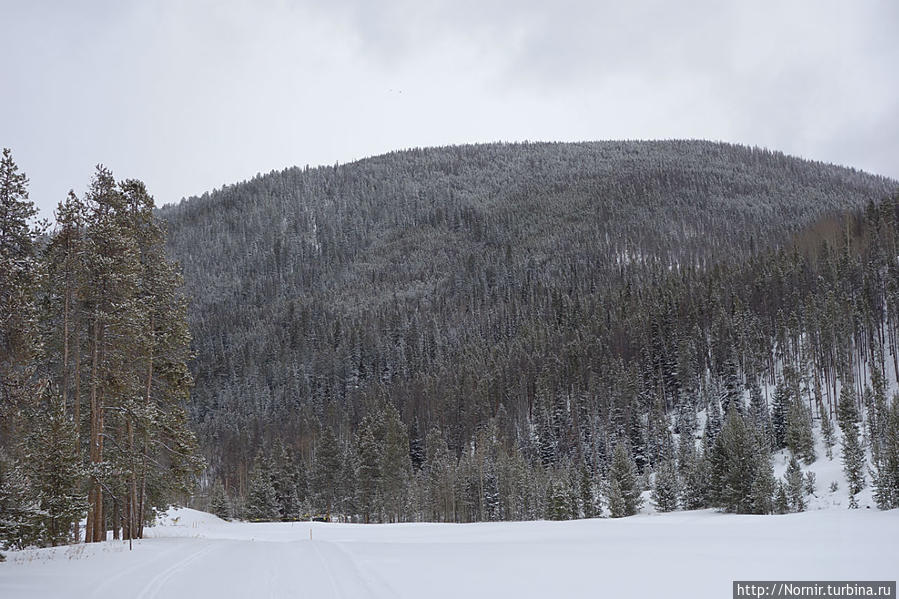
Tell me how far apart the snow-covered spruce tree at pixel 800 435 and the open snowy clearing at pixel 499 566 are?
162 ft

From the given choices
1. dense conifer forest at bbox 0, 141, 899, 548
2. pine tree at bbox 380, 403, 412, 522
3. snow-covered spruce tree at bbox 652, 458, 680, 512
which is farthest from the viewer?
pine tree at bbox 380, 403, 412, 522

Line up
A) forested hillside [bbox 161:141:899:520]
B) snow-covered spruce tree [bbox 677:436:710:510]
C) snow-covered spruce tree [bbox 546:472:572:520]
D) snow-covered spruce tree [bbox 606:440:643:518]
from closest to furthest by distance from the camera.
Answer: snow-covered spruce tree [bbox 606:440:643:518]
snow-covered spruce tree [bbox 677:436:710:510]
snow-covered spruce tree [bbox 546:472:572:520]
forested hillside [bbox 161:141:899:520]

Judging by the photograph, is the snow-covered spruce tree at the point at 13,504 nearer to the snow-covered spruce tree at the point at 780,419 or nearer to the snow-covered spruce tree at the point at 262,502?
the snow-covered spruce tree at the point at 262,502

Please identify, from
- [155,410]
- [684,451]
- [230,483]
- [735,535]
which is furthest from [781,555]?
[230,483]

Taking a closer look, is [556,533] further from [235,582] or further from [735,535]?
[235,582]

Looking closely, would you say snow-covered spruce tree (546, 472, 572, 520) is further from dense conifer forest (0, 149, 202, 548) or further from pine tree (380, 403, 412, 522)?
dense conifer forest (0, 149, 202, 548)

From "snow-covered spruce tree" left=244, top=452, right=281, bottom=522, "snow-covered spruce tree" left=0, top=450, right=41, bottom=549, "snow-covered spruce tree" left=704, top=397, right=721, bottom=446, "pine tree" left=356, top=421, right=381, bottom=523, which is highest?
"snow-covered spruce tree" left=704, top=397, right=721, bottom=446

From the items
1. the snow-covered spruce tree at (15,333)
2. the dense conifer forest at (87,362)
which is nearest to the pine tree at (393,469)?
the dense conifer forest at (87,362)

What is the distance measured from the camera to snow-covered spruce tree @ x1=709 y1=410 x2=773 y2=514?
48938 mm

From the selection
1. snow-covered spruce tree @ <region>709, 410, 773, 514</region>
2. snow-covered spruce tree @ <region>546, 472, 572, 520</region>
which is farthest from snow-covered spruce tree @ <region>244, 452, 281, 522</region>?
snow-covered spruce tree @ <region>709, 410, 773, 514</region>

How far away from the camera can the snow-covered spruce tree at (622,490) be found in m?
55.5

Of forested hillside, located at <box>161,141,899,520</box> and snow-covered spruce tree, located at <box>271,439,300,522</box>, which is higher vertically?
forested hillside, located at <box>161,141,899,520</box>

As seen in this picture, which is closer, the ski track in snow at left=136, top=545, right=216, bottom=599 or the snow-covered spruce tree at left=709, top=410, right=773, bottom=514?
the ski track in snow at left=136, top=545, right=216, bottom=599

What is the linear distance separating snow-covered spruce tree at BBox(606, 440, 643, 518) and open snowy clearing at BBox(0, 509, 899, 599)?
113ft
